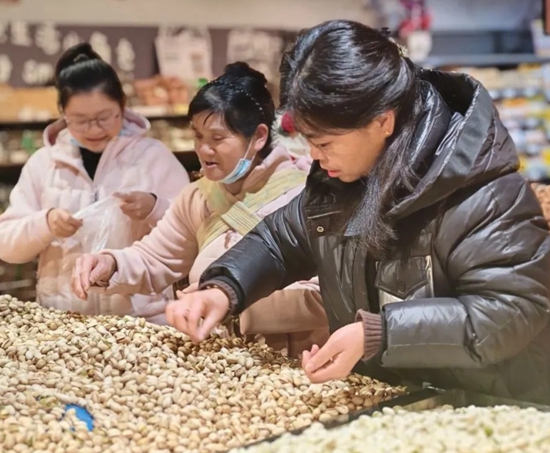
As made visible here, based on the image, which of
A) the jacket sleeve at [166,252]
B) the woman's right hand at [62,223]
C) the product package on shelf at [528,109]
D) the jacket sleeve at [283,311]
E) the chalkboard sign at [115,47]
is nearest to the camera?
the jacket sleeve at [283,311]

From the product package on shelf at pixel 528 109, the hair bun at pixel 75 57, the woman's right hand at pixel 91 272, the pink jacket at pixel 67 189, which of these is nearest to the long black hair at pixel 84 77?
the hair bun at pixel 75 57

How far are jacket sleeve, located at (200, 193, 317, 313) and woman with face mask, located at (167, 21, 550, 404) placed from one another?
17 centimetres

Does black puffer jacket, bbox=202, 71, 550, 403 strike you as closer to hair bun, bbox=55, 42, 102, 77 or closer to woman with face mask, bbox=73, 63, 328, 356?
woman with face mask, bbox=73, 63, 328, 356

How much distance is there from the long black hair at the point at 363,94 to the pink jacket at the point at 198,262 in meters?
0.59

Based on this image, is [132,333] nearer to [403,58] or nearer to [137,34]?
[403,58]

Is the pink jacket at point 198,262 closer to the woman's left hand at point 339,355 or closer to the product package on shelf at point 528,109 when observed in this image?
the woman's left hand at point 339,355

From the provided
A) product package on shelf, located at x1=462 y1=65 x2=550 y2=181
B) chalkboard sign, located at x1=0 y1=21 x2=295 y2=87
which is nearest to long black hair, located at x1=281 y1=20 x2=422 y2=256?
chalkboard sign, located at x1=0 y1=21 x2=295 y2=87

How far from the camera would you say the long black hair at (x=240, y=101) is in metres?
2.19

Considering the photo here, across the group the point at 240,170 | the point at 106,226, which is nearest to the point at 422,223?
the point at 240,170

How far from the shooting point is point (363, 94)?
152 centimetres

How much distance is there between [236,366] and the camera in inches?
73.0

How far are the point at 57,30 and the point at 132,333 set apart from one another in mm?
3305

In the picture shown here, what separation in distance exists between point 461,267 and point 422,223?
121 millimetres

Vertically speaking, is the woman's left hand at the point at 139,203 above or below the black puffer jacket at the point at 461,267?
below
